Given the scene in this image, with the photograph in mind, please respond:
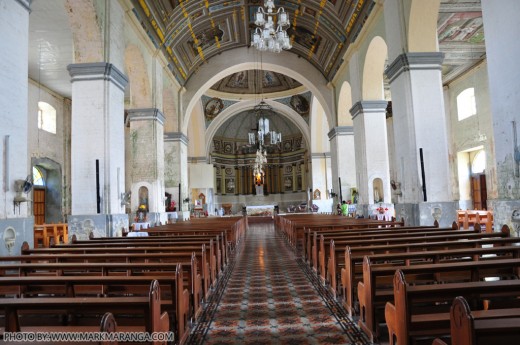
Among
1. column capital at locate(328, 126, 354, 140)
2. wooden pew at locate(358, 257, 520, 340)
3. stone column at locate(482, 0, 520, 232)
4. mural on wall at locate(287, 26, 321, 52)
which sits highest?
mural on wall at locate(287, 26, 321, 52)

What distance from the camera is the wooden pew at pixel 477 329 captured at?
4.90 feet

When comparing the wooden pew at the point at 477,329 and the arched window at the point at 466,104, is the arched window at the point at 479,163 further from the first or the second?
the wooden pew at the point at 477,329

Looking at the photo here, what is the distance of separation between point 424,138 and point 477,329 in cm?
762

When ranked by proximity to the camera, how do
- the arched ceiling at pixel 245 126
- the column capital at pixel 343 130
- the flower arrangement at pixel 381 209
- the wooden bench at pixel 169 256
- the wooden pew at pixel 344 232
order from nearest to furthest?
the wooden bench at pixel 169 256
the wooden pew at pixel 344 232
the flower arrangement at pixel 381 209
the column capital at pixel 343 130
the arched ceiling at pixel 245 126

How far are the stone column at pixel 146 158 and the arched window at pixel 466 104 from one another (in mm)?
12582

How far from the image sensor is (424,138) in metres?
8.49

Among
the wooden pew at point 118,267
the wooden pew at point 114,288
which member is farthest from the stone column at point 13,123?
the wooden pew at point 114,288

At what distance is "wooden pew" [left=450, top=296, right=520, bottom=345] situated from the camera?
149 cm

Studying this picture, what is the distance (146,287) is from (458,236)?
3.85 m

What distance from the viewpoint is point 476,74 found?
1546 cm

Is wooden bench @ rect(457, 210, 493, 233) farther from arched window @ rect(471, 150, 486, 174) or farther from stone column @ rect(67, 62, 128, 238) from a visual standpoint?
stone column @ rect(67, 62, 128, 238)

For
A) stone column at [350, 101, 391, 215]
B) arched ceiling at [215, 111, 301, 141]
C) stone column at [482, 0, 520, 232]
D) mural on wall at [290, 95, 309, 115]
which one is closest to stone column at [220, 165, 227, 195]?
arched ceiling at [215, 111, 301, 141]

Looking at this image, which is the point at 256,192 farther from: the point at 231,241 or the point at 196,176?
the point at 231,241

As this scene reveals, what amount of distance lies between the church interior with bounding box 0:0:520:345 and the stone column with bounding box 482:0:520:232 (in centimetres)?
2
